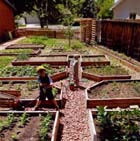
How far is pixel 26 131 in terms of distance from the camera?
617 cm

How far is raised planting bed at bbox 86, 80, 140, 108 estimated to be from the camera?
7945mm

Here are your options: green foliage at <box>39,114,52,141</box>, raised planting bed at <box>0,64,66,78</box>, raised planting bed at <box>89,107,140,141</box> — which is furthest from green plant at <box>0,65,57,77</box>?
raised planting bed at <box>89,107,140,141</box>

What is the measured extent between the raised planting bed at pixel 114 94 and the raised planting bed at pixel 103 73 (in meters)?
0.78

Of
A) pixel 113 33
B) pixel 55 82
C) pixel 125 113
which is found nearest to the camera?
pixel 125 113

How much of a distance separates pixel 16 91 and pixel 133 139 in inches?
171

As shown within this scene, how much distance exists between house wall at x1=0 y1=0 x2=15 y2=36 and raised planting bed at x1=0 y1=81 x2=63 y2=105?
1577 centimetres

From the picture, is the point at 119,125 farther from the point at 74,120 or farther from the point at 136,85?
the point at 136,85

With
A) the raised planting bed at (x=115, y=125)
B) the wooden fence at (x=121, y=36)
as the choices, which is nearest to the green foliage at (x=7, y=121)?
the raised planting bed at (x=115, y=125)

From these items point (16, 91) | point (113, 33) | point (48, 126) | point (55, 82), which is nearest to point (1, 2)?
point (113, 33)

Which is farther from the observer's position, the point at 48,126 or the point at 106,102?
the point at 106,102

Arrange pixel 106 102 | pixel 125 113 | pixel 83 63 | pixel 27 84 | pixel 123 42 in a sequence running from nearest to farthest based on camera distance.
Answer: pixel 125 113, pixel 106 102, pixel 27 84, pixel 83 63, pixel 123 42

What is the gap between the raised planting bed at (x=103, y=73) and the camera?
10.5 metres

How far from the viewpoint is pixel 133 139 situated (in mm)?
5438

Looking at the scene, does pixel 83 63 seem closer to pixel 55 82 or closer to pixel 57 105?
pixel 55 82
